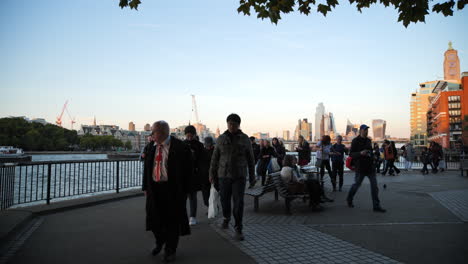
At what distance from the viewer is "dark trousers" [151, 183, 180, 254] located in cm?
425

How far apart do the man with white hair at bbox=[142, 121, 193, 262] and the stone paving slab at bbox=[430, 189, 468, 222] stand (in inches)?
209

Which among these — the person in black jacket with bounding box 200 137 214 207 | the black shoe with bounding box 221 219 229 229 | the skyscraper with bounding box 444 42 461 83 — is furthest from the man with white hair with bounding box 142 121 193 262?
the skyscraper with bounding box 444 42 461 83

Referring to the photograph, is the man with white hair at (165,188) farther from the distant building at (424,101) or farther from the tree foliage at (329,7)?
the distant building at (424,101)

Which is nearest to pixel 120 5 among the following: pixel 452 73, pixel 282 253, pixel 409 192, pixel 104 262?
pixel 104 262

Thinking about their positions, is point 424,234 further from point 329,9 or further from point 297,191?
point 329,9

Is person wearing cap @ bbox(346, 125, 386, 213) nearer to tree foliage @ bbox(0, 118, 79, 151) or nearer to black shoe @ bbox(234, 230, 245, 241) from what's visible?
black shoe @ bbox(234, 230, 245, 241)

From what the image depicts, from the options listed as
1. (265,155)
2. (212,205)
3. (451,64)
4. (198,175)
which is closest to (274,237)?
(212,205)

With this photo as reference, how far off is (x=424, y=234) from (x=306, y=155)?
7169 millimetres

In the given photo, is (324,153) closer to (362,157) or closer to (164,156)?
(362,157)

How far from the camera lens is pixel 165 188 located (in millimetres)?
4320

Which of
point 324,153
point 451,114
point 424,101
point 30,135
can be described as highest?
point 424,101

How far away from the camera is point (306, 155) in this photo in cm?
1233

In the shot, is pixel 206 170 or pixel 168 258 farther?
pixel 206 170

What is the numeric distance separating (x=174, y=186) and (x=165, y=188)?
118 millimetres
